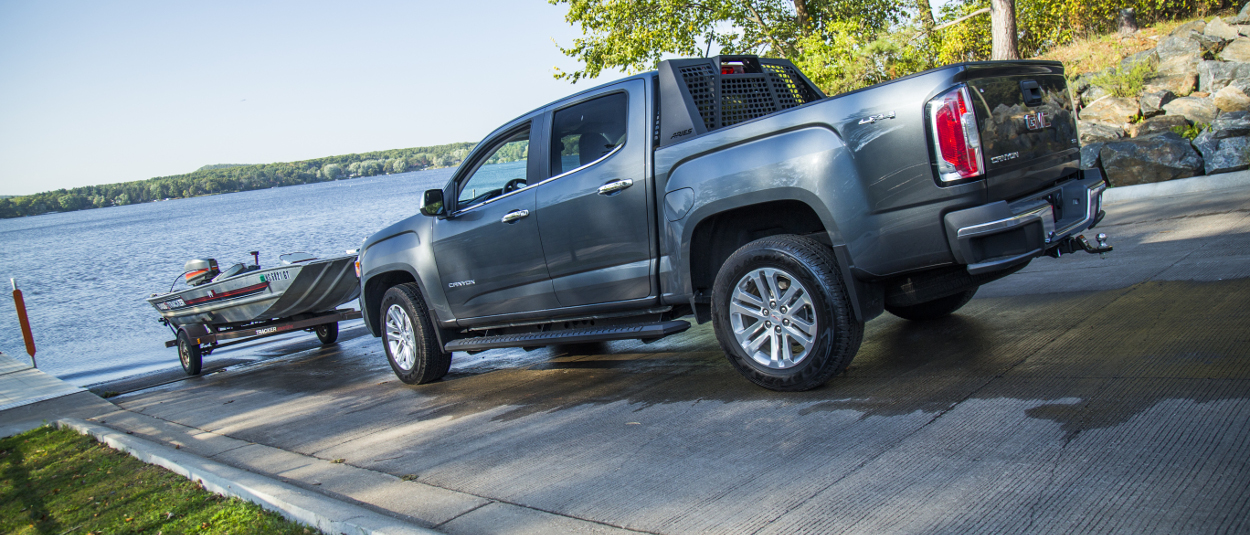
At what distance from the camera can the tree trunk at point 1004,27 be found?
1460 centimetres

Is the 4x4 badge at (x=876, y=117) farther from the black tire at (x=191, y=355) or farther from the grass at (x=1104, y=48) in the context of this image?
the grass at (x=1104, y=48)

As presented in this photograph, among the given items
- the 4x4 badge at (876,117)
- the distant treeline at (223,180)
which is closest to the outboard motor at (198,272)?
the 4x4 badge at (876,117)

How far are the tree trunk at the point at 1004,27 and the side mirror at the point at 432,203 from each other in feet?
39.0

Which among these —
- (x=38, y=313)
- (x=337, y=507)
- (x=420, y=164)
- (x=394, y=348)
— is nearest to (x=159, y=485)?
(x=337, y=507)

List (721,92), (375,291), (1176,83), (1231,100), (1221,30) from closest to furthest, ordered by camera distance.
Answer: (721,92) < (375,291) < (1231,100) < (1176,83) < (1221,30)

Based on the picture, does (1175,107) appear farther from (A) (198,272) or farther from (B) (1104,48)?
(A) (198,272)

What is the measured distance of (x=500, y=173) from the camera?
21.3ft

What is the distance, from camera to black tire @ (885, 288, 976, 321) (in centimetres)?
608

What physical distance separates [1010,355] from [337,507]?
371cm

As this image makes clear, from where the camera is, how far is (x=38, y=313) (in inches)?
1074

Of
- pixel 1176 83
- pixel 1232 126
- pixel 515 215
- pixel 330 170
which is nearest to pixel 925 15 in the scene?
pixel 1176 83

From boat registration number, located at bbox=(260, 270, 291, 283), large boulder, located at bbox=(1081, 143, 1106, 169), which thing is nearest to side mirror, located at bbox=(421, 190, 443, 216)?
boat registration number, located at bbox=(260, 270, 291, 283)

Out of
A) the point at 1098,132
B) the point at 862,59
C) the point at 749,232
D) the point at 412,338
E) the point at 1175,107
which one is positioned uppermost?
the point at 862,59

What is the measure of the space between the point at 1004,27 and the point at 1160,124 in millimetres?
3263
